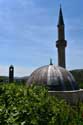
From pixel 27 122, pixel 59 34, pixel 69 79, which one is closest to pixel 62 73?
pixel 69 79

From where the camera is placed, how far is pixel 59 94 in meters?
22.2

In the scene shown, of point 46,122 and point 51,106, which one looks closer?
point 46,122

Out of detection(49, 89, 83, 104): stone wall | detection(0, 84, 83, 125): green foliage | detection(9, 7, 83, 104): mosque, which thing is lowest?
detection(0, 84, 83, 125): green foliage

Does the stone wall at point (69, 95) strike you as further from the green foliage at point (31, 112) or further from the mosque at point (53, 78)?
the green foliage at point (31, 112)

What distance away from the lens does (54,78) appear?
23500 millimetres

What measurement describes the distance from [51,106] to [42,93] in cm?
80

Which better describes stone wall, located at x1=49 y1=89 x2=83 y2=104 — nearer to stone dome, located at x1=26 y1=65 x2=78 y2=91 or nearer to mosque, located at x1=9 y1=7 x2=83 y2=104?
mosque, located at x1=9 y1=7 x2=83 y2=104

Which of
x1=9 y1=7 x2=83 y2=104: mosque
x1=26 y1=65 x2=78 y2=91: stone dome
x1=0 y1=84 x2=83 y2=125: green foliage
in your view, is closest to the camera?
x1=0 y1=84 x2=83 y2=125: green foliage

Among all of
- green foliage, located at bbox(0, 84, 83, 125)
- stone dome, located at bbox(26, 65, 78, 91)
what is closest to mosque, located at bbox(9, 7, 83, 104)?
stone dome, located at bbox(26, 65, 78, 91)

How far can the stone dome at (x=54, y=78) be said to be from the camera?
23.2 metres

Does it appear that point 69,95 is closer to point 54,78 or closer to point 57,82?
point 57,82

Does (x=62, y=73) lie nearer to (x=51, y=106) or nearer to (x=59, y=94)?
(x=59, y=94)

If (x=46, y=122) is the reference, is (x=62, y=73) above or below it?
above

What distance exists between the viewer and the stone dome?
23219mm
